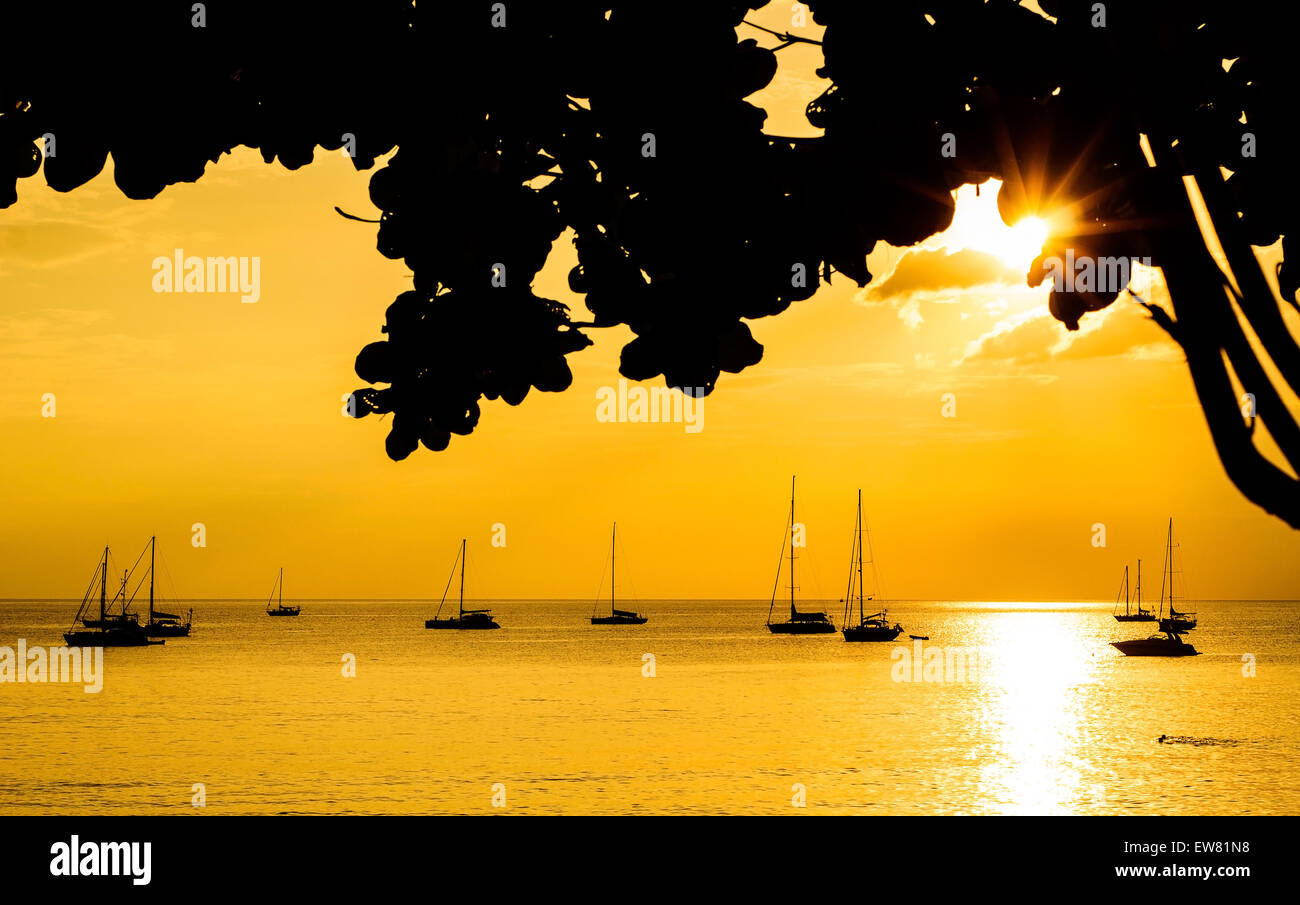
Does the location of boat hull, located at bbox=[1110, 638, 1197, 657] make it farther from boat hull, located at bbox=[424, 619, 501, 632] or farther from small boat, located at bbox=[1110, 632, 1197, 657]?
boat hull, located at bbox=[424, 619, 501, 632]

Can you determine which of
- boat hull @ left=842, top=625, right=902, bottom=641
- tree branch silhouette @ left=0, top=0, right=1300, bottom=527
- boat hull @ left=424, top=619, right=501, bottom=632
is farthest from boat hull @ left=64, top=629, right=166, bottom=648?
tree branch silhouette @ left=0, top=0, right=1300, bottom=527

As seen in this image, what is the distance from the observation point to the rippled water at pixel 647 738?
4294 cm

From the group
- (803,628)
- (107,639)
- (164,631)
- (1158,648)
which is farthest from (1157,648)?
(164,631)

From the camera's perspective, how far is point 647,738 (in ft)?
187

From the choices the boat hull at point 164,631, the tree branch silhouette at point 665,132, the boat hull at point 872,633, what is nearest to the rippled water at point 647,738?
the boat hull at point 872,633

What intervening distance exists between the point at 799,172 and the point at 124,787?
46.5 meters

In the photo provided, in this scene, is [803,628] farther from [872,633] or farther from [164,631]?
[164,631]

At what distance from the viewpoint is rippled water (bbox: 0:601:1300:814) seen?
4294 cm

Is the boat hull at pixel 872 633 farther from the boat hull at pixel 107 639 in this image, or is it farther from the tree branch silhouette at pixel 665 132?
the tree branch silhouette at pixel 665 132

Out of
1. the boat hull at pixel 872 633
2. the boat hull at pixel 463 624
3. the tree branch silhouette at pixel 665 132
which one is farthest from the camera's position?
the boat hull at pixel 463 624
